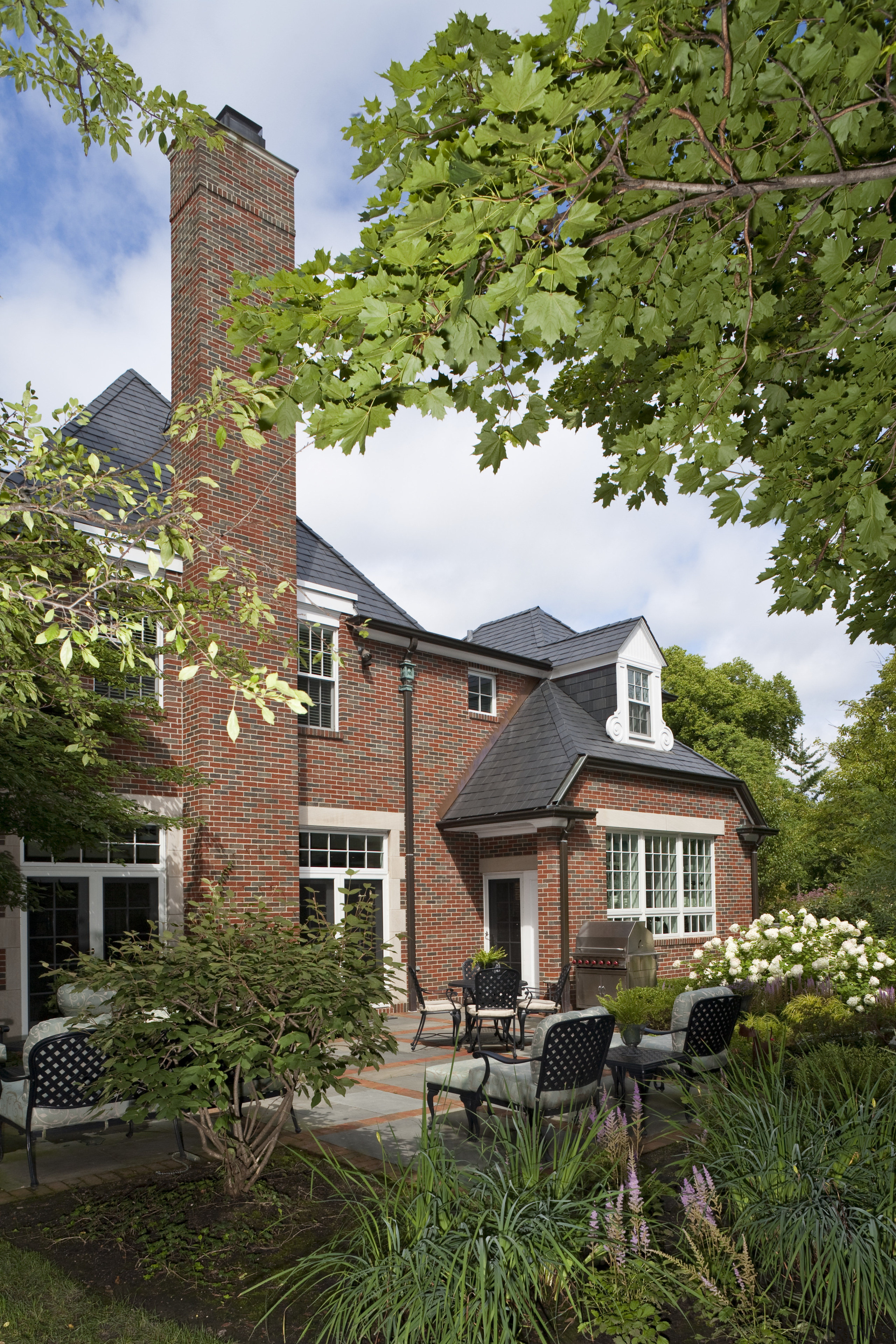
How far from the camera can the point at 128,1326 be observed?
3.85 metres

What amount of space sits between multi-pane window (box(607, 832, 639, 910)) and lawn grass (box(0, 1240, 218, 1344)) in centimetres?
1244

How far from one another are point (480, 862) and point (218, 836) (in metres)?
6.05

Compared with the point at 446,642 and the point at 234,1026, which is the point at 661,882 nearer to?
the point at 446,642

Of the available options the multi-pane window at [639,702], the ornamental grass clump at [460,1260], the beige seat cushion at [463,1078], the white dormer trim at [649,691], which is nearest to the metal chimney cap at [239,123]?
the white dormer trim at [649,691]

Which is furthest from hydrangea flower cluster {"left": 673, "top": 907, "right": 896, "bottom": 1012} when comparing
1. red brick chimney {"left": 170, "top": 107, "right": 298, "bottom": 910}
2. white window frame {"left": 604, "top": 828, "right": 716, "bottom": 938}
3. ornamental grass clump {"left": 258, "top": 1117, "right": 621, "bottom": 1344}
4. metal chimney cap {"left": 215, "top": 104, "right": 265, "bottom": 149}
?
metal chimney cap {"left": 215, "top": 104, "right": 265, "bottom": 149}

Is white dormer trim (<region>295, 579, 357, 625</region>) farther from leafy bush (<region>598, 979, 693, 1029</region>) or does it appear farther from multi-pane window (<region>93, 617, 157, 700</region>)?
leafy bush (<region>598, 979, 693, 1029</region>)

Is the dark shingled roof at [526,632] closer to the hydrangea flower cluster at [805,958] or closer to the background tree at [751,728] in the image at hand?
the hydrangea flower cluster at [805,958]

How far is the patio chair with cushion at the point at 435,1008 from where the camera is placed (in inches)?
395

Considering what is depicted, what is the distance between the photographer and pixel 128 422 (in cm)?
1378

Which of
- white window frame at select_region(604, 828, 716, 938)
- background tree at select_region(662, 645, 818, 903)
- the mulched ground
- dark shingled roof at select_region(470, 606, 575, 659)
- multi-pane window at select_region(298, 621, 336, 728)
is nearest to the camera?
the mulched ground

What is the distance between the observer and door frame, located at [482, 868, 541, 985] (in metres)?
15.1

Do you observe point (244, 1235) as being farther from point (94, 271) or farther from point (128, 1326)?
point (94, 271)

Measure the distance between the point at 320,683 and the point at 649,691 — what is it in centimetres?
711

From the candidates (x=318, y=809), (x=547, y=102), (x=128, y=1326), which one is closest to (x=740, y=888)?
(x=318, y=809)
